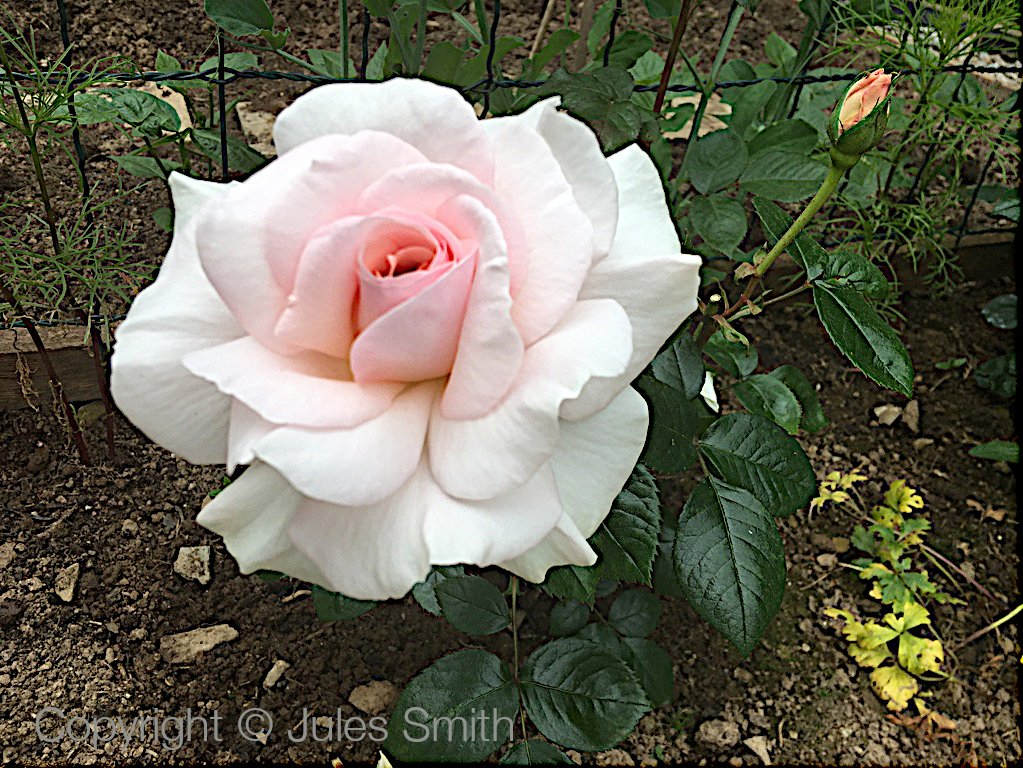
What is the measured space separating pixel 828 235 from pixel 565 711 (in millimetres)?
1389

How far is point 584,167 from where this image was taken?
64cm

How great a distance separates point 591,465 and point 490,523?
0.11m

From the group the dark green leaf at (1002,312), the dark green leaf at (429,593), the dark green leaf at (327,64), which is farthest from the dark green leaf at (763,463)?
the dark green leaf at (1002,312)

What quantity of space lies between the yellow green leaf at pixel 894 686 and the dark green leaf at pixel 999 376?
79 centimetres

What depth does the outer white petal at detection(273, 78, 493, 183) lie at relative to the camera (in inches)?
24.1

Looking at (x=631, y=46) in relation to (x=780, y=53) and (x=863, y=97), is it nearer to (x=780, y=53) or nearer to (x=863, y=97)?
(x=780, y=53)

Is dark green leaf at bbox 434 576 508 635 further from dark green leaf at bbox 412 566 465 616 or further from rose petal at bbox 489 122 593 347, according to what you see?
rose petal at bbox 489 122 593 347

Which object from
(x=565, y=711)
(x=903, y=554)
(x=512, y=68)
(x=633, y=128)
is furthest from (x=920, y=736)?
(x=512, y=68)

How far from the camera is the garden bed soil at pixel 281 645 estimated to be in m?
1.38

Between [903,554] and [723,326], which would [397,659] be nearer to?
[723,326]

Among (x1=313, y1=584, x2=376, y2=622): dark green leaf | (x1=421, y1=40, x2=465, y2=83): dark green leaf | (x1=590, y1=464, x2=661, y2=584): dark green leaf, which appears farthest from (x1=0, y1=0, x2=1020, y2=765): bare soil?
(x1=590, y1=464, x2=661, y2=584): dark green leaf

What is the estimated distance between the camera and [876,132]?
852mm

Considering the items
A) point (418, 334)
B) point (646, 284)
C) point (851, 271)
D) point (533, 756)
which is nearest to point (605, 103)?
point (851, 271)

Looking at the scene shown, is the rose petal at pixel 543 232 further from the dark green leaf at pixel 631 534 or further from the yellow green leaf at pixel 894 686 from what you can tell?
the yellow green leaf at pixel 894 686
